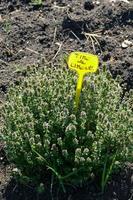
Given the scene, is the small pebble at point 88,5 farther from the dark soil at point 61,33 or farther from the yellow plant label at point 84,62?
the yellow plant label at point 84,62

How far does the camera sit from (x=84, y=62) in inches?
123

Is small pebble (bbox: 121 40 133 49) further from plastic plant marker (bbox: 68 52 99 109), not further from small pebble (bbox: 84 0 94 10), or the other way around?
plastic plant marker (bbox: 68 52 99 109)

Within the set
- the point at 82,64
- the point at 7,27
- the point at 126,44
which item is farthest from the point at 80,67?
the point at 7,27

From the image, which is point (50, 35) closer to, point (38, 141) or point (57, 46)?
point (57, 46)

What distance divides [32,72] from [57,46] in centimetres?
61

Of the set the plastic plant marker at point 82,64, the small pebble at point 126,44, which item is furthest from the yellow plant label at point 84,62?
the small pebble at point 126,44

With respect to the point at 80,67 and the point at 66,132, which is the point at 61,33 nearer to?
the point at 80,67

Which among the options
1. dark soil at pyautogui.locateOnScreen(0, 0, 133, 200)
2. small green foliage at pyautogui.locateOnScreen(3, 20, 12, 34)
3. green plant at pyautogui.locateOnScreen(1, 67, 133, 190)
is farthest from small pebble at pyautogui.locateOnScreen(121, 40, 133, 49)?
small green foliage at pyautogui.locateOnScreen(3, 20, 12, 34)

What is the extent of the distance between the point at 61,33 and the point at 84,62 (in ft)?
4.06

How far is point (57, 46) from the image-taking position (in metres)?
4.21

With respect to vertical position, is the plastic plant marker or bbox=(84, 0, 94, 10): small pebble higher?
the plastic plant marker

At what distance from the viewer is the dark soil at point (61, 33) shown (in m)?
4.03

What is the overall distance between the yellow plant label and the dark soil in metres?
0.68

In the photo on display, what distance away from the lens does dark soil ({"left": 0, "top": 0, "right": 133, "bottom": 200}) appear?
4031 millimetres
